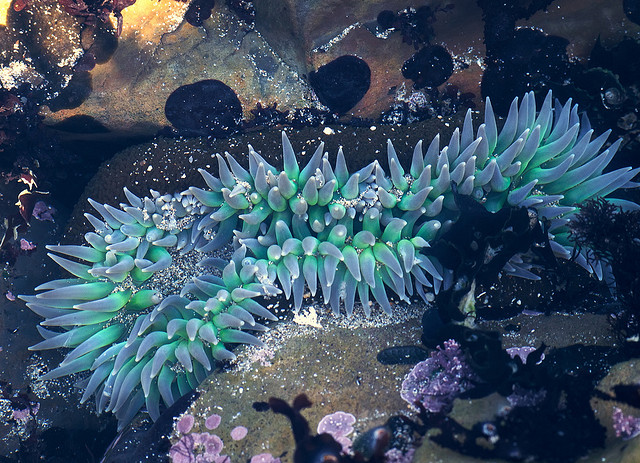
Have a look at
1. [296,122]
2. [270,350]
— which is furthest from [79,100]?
[270,350]

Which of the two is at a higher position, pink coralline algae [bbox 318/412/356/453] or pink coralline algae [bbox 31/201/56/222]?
pink coralline algae [bbox 31/201/56/222]

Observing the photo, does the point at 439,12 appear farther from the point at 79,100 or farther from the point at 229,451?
the point at 229,451

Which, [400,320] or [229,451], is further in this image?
[400,320]

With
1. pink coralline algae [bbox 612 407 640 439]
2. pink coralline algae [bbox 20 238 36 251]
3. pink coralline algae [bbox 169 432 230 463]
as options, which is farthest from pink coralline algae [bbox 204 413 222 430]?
pink coralline algae [bbox 20 238 36 251]

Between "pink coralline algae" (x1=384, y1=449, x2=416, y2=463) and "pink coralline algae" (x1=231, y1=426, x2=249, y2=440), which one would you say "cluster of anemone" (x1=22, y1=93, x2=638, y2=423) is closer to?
"pink coralline algae" (x1=231, y1=426, x2=249, y2=440)

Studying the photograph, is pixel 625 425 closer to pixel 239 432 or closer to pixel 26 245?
pixel 239 432

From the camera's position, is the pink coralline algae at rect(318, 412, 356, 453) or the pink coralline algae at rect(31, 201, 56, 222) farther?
the pink coralline algae at rect(31, 201, 56, 222)

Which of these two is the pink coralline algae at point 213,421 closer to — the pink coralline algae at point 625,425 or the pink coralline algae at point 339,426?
the pink coralline algae at point 339,426

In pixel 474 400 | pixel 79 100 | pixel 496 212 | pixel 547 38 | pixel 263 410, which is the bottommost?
pixel 474 400
